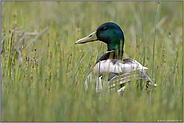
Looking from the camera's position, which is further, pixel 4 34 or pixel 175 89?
pixel 4 34

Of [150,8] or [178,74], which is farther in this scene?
[150,8]

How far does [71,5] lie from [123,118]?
16.1 feet

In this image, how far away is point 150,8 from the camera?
7031mm

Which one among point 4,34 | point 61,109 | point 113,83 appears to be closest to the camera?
point 61,109

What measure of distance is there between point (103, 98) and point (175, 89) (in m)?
0.91

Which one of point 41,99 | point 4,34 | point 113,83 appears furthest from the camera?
point 4,34

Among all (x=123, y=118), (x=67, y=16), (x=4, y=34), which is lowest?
(x=123, y=118)

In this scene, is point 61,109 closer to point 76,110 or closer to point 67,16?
point 76,110

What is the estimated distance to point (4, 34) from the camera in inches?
185

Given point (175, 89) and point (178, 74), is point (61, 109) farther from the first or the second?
point (178, 74)

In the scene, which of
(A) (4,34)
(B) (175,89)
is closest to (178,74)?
(B) (175,89)

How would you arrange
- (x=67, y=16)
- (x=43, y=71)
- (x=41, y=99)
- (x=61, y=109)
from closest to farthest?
(x=61, y=109) < (x=41, y=99) < (x=43, y=71) < (x=67, y=16)

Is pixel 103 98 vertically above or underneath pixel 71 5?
underneath

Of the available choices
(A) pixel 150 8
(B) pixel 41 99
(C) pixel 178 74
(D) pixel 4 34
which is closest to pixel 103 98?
(B) pixel 41 99
